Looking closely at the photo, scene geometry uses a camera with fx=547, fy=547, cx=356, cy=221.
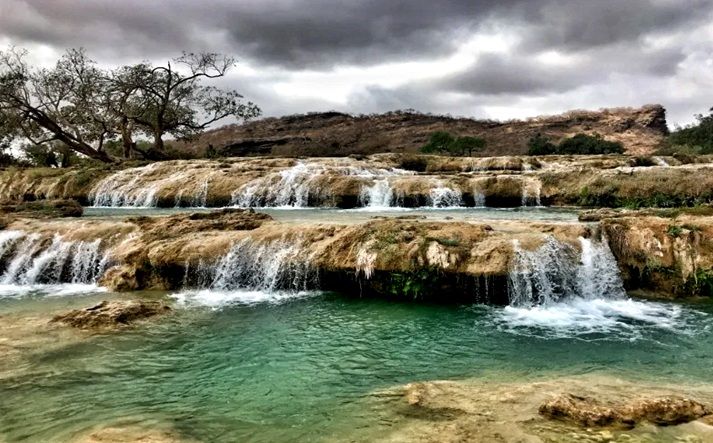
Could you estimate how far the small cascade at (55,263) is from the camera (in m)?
13.4

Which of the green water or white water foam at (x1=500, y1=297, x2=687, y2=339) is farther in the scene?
white water foam at (x1=500, y1=297, x2=687, y2=339)

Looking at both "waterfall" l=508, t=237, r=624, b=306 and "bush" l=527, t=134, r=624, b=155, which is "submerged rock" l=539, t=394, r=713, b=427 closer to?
"waterfall" l=508, t=237, r=624, b=306

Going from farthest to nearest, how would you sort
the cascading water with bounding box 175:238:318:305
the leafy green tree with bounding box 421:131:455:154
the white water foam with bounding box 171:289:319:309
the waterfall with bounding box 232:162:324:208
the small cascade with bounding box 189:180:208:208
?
the leafy green tree with bounding box 421:131:455:154
the small cascade with bounding box 189:180:208:208
the waterfall with bounding box 232:162:324:208
the cascading water with bounding box 175:238:318:305
the white water foam with bounding box 171:289:319:309

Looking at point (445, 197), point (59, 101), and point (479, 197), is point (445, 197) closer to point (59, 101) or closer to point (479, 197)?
point (479, 197)

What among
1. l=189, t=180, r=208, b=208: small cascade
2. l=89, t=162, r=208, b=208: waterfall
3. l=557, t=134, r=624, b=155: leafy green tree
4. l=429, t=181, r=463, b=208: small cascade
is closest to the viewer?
l=429, t=181, r=463, b=208: small cascade

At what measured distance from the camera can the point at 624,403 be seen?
5.58 m

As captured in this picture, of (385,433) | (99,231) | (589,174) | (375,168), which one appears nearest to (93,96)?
(375,168)

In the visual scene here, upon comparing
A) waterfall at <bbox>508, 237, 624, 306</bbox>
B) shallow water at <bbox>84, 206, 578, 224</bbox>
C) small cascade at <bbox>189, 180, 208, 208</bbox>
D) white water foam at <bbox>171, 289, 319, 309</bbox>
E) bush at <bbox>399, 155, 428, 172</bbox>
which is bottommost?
white water foam at <bbox>171, 289, 319, 309</bbox>

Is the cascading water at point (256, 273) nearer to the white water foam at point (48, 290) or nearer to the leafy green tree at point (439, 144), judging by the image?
the white water foam at point (48, 290)

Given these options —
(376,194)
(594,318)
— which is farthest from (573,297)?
(376,194)

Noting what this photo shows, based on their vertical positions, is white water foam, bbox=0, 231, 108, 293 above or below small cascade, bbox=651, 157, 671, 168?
below

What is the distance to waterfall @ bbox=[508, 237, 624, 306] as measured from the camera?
10602mm

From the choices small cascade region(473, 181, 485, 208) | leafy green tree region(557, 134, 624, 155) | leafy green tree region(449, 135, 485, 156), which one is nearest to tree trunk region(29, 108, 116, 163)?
small cascade region(473, 181, 485, 208)

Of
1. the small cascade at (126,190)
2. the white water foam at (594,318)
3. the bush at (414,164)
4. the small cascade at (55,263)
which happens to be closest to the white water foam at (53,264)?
the small cascade at (55,263)
